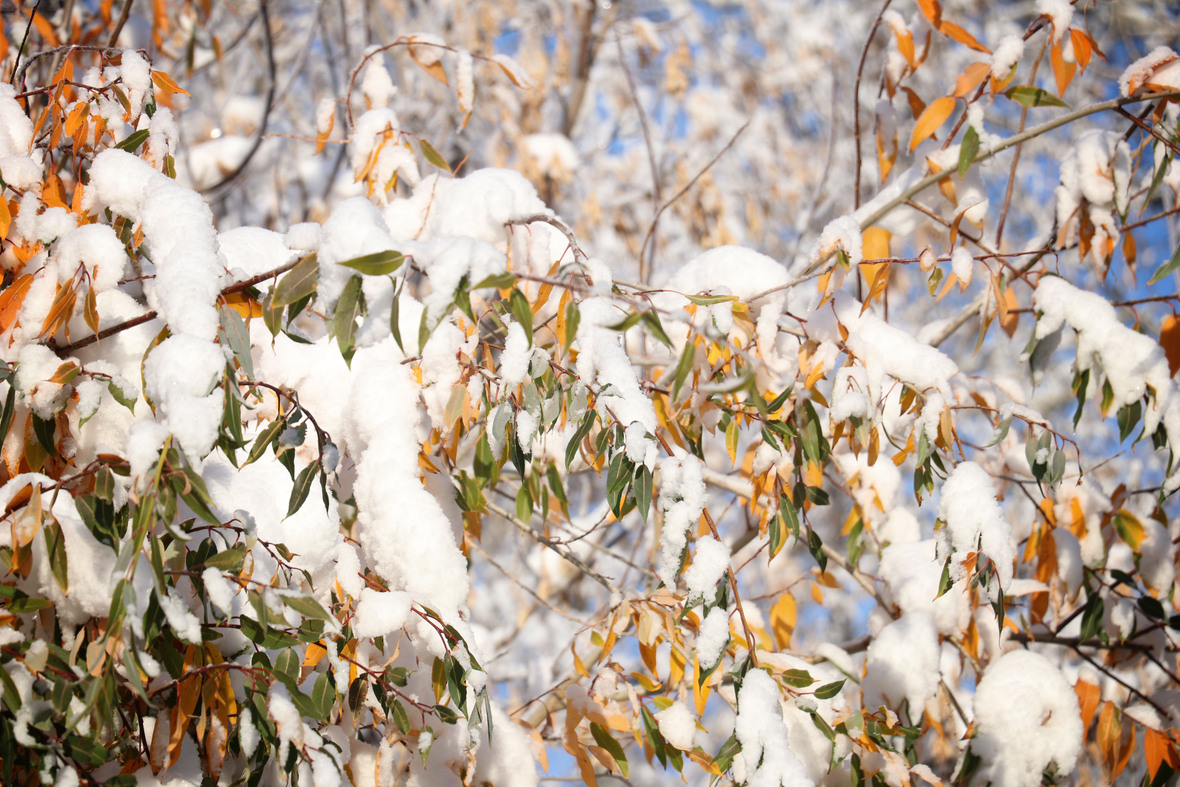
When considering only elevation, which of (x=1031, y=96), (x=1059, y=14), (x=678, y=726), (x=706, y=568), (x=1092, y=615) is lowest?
(x=1092, y=615)

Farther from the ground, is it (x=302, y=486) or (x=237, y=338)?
(x=237, y=338)

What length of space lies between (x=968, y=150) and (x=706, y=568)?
793 millimetres

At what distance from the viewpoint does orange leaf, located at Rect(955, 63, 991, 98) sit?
121cm

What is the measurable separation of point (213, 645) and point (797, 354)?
883mm

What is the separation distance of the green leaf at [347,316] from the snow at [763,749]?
568 mm

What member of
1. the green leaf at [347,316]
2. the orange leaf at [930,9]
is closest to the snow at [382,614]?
the green leaf at [347,316]

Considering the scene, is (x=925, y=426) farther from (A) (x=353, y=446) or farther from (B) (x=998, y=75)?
(A) (x=353, y=446)

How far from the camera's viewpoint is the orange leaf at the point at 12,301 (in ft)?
2.71

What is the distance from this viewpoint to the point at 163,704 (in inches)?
32.7

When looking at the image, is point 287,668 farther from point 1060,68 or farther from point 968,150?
point 1060,68

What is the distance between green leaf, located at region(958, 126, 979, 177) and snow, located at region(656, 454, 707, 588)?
70 centimetres

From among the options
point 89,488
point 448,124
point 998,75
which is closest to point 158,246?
point 89,488

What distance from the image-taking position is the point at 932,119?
1207 millimetres

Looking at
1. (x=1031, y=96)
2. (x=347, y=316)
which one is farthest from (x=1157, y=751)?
(x=347, y=316)
